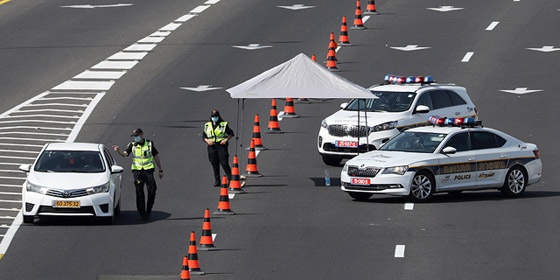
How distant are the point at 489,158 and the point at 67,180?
842cm

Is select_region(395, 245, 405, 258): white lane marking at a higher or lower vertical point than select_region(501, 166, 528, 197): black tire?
higher

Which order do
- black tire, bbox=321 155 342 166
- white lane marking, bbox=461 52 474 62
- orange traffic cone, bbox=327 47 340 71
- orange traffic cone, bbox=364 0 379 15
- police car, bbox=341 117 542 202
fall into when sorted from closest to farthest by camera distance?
police car, bbox=341 117 542 202 → black tire, bbox=321 155 342 166 → orange traffic cone, bbox=327 47 340 71 → white lane marking, bbox=461 52 474 62 → orange traffic cone, bbox=364 0 379 15

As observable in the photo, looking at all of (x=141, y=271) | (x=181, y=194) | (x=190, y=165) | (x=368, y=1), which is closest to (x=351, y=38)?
(x=368, y=1)

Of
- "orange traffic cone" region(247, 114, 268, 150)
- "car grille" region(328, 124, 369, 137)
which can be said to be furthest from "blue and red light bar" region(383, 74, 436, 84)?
"orange traffic cone" region(247, 114, 268, 150)

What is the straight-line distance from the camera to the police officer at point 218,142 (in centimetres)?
2703

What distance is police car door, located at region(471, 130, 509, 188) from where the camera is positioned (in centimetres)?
2552

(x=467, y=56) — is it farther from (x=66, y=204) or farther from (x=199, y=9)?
(x=66, y=204)

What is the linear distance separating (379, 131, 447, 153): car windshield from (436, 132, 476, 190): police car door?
276mm

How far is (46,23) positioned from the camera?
4475 cm

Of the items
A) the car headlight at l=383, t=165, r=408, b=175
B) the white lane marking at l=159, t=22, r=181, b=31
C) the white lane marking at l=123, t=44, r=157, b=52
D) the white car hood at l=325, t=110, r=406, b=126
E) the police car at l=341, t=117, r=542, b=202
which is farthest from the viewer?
the white lane marking at l=159, t=22, r=181, b=31

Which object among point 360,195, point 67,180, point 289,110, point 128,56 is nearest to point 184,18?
point 128,56

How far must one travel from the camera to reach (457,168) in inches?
993

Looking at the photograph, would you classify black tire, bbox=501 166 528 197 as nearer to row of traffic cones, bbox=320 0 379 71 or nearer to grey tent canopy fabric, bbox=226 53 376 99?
grey tent canopy fabric, bbox=226 53 376 99

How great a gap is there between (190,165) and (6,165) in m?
4.11
